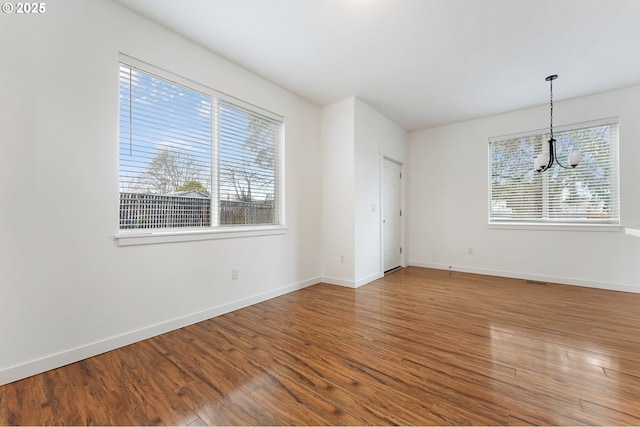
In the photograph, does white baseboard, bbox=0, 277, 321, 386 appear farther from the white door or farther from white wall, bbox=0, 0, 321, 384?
the white door

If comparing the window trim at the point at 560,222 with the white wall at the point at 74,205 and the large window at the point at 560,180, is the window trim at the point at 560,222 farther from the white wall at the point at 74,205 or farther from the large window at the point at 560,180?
the white wall at the point at 74,205

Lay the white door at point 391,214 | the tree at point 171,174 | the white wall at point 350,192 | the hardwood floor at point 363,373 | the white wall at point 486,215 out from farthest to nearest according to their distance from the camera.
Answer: the white door at point 391,214 → the white wall at point 350,192 → the white wall at point 486,215 → the tree at point 171,174 → the hardwood floor at point 363,373

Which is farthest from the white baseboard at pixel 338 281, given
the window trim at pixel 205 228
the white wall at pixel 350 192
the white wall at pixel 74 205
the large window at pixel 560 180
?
the large window at pixel 560 180

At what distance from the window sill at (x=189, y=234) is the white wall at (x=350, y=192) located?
998mm

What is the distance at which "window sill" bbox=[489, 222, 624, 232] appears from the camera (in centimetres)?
382

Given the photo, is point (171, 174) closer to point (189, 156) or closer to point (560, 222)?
point (189, 156)

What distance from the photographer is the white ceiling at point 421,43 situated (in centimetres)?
229

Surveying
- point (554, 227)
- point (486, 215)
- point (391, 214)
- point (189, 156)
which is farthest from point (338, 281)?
point (554, 227)

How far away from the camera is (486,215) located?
481 centimetres

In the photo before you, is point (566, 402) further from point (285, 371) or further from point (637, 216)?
point (637, 216)

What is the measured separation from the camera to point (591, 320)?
2.74 metres

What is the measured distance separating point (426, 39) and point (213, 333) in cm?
348

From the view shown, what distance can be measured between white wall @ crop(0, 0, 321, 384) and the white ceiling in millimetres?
432

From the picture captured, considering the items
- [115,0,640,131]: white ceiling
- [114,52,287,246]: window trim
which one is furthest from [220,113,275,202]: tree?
[115,0,640,131]: white ceiling
